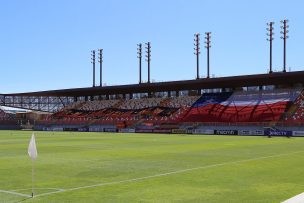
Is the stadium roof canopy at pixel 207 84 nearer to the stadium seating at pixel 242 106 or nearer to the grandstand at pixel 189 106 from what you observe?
the grandstand at pixel 189 106

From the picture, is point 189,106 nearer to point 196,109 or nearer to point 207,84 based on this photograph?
point 196,109

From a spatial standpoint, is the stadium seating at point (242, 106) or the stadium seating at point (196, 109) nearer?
the stadium seating at point (242, 106)

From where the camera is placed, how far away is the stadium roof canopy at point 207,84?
69.0m

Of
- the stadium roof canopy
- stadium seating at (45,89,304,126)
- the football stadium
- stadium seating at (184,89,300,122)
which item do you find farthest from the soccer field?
stadium seating at (184,89,300,122)

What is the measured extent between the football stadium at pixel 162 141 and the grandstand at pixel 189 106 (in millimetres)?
205

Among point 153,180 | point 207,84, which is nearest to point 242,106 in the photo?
point 207,84

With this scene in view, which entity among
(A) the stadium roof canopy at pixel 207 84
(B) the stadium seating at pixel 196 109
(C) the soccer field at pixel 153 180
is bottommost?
(C) the soccer field at pixel 153 180

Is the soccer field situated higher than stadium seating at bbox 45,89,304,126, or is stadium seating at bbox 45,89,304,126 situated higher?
stadium seating at bbox 45,89,304,126

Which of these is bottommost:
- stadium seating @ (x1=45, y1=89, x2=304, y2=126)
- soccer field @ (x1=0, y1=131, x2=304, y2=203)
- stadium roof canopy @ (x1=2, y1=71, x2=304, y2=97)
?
soccer field @ (x1=0, y1=131, x2=304, y2=203)

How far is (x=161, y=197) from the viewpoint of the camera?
1181 centimetres

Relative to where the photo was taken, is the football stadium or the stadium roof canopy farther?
the stadium roof canopy

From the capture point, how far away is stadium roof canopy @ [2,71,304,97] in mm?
68956

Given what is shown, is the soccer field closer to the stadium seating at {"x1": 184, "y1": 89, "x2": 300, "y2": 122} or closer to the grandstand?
the grandstand

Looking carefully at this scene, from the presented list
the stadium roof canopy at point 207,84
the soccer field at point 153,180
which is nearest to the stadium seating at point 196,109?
the stadium roof canopy at point 207,84
